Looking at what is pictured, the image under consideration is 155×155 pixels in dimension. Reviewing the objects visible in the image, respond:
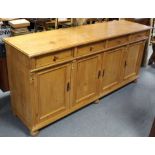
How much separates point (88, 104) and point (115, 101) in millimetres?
364

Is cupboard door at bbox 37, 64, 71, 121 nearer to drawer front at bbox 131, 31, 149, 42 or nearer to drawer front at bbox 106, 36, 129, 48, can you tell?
drawer front at bbox 106, 36, 129, 48

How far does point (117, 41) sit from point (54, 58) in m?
0.90

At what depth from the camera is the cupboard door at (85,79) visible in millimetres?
2180

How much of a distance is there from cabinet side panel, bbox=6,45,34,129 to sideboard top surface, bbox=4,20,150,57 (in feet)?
0.26

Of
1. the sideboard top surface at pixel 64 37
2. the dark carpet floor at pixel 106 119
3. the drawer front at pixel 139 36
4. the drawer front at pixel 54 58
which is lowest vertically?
the dark carpet floor at pixel 106 119

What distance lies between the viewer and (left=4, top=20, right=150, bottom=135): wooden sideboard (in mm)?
1843

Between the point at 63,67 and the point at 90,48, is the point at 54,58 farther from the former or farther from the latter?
the point at 90,48

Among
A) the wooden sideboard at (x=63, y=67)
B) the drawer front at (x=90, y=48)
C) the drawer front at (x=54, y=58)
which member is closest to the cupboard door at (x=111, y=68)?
the wooden sideboard at (x=63, y=67)

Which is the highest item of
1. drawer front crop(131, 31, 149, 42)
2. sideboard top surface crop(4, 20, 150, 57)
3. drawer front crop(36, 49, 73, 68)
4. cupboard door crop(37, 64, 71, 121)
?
sideboard top surface crop(4, 20, 150, 57)

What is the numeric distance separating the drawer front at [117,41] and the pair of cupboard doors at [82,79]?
0.07m

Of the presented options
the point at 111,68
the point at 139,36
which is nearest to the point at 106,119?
the point at 111,68

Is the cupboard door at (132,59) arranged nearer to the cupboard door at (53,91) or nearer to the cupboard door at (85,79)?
the cupboard door at (85,79)

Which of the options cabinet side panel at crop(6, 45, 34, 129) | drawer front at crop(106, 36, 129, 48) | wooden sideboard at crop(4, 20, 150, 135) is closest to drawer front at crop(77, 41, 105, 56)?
wooden sideboard at crop(4, 20, 150, 135)

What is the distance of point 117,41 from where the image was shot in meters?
2.46
